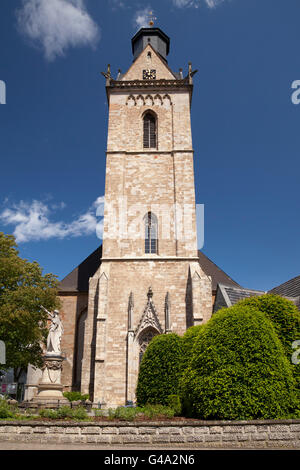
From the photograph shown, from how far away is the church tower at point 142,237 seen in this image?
1873 centimetres

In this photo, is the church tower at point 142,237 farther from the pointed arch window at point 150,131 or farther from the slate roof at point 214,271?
the slate roof at point 214,271

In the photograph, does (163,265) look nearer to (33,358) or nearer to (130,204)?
(130,204)

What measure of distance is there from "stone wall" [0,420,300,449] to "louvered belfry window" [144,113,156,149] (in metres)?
19.6

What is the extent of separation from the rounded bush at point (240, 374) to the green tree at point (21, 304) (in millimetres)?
10998

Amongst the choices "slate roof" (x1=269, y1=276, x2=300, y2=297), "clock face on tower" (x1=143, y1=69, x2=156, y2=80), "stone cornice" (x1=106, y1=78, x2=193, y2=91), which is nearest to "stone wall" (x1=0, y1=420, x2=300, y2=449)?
"slate roof" (x1=269, y1=276, x2=300, y2=297)

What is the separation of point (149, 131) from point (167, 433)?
818 inches

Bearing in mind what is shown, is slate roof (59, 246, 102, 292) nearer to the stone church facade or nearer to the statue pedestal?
the stone church facade

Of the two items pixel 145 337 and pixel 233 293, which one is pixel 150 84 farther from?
pixel 145 337

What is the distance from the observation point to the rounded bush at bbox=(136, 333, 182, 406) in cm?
1211

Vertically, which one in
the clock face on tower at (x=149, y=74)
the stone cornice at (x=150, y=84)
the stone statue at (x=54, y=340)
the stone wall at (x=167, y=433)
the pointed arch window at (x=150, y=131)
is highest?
the clock face on tower at (x=149, y=74)

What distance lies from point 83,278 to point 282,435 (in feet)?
63.2

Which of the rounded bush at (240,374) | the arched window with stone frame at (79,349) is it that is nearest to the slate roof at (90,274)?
the arched window with stone frame at (79,349)
